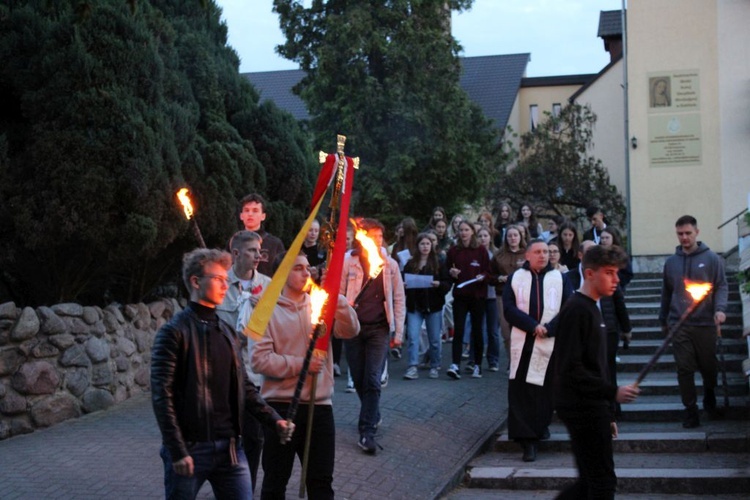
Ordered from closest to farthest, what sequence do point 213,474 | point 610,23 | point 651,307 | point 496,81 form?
point 213,474 < point 651,307 < point 610,23 < point 496,81

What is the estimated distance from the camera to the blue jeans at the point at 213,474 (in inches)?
190

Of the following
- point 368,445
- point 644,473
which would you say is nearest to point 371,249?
point 368,445

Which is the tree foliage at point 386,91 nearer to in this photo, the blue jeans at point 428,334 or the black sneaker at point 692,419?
the blue jeans at point 428,334

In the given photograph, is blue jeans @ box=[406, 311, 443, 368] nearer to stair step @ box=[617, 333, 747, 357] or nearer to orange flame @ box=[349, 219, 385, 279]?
stair step @ box=[617, 333, 747, 357]

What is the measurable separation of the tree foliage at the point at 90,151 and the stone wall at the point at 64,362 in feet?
1.92

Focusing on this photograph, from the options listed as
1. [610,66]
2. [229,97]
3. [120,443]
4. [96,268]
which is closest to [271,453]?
[120,443]

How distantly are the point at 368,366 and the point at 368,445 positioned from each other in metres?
0.67

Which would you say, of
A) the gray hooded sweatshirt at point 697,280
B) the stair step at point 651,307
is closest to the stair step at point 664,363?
the stair step at point 651,307

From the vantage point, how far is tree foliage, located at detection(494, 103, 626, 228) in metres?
25.1

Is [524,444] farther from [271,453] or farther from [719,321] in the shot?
[271,453]

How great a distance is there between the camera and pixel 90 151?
9.67 m

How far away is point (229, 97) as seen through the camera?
1341 centimetres

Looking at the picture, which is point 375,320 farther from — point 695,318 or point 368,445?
point 695,318

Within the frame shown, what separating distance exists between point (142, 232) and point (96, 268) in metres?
0.96
